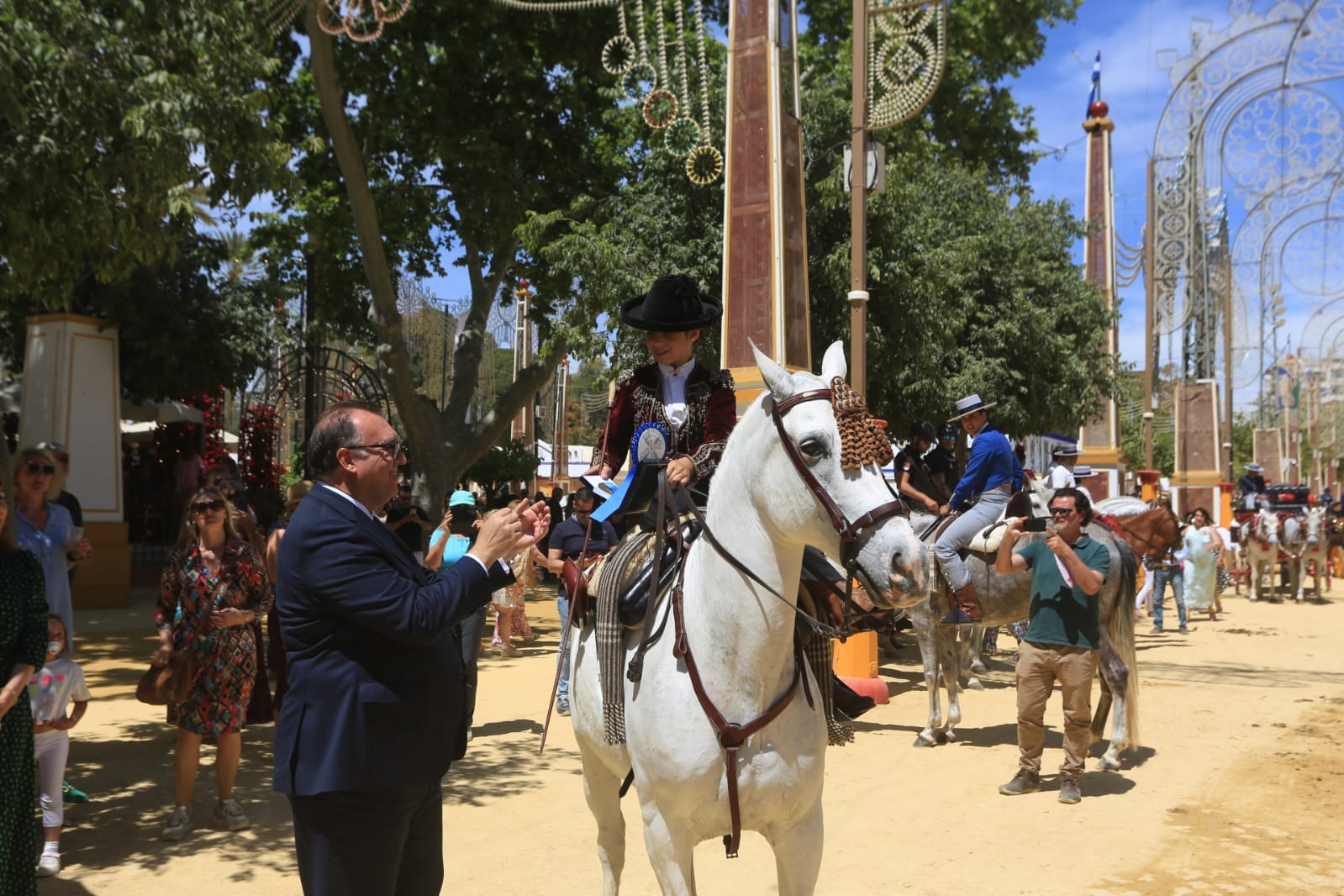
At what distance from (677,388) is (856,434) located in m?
1.51

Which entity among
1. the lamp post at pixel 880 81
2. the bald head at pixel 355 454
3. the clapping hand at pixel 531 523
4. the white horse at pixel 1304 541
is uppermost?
the lamp post at pixel 880 81

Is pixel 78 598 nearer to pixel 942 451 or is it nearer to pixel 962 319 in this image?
pixel 942 451

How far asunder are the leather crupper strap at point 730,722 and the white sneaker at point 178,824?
164 inches

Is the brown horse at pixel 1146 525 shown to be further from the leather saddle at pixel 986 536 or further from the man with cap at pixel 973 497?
the man with cap at pixel 973 497

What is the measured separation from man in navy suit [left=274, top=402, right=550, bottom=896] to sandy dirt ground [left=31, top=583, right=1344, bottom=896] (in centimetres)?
291

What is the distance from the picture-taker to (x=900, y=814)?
23.2 feet

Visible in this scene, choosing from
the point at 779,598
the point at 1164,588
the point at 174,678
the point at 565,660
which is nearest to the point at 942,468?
the point at 1164,588

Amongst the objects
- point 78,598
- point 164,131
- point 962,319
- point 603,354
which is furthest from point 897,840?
point 78,598

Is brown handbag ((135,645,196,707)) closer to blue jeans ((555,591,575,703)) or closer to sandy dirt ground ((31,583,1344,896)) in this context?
sandy dirt ground ((31,583,1344,896))

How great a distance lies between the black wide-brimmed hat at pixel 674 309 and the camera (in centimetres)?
458

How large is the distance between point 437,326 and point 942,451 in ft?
57.5

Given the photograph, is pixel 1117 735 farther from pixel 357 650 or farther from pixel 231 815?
pixel 357 650

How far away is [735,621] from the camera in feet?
11.9

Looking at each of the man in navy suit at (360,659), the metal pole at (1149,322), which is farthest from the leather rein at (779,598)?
the metal pole at (1149,322)
